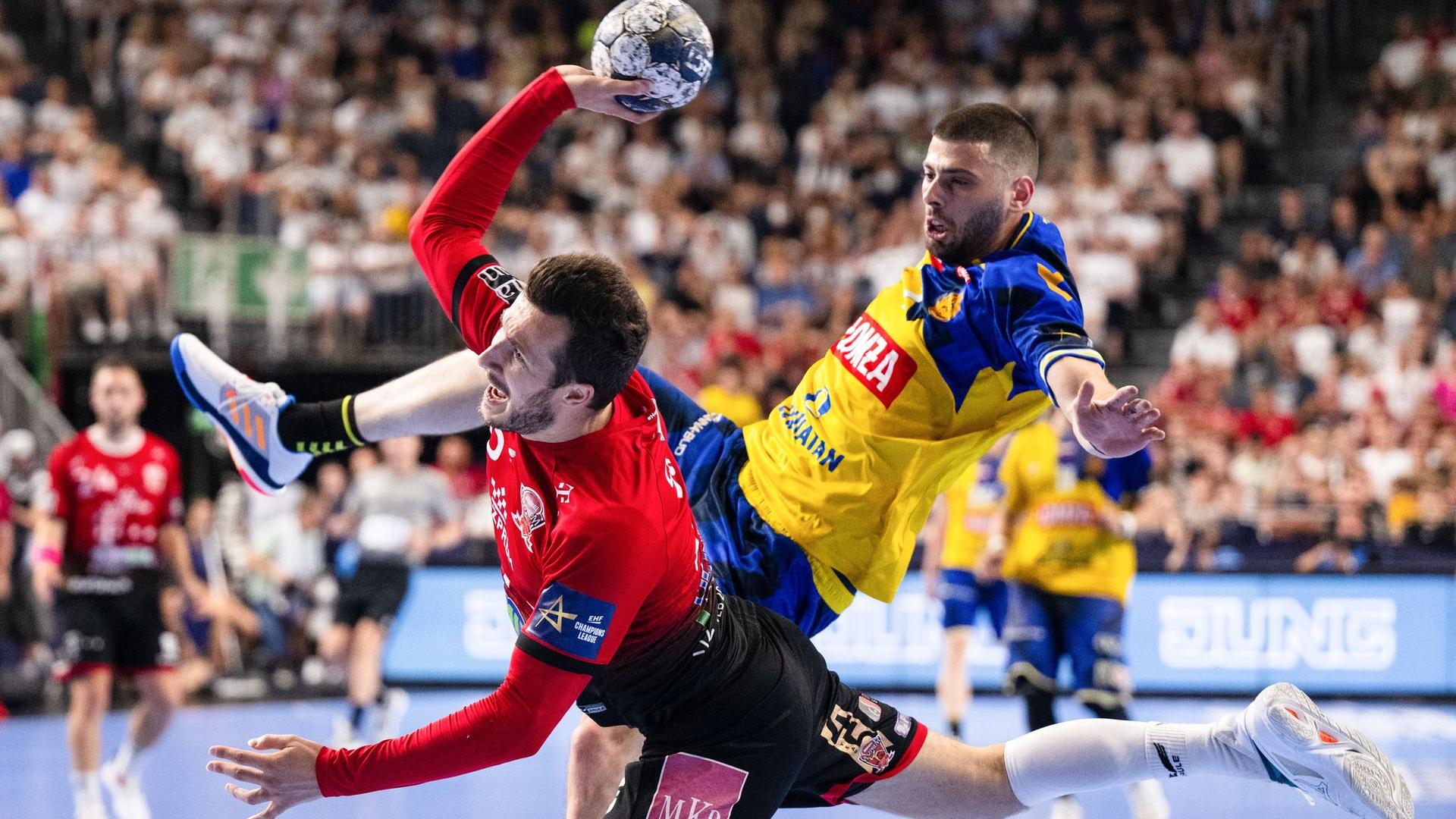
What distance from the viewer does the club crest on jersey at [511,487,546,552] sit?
12.1 feet

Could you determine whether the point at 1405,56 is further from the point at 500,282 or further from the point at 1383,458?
the point at 500,282

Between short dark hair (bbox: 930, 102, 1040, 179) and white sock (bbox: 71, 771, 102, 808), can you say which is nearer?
short dark hair (bbox: 930, 102, 1040, 179)

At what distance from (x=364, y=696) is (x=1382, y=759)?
22.8 ft

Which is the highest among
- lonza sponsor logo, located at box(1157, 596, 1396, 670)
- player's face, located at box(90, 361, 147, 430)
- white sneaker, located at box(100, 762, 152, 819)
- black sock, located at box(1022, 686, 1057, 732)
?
player's face, located at box(90, 361, 147, 430)

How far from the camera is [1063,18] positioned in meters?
18.7

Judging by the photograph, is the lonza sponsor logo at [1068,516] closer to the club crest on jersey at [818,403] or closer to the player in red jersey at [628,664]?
the club crest on jersey at [818,403]

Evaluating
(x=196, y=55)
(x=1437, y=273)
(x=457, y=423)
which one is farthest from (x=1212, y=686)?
(x=196, y=55)

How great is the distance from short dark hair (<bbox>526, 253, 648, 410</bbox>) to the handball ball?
1080 millimetres

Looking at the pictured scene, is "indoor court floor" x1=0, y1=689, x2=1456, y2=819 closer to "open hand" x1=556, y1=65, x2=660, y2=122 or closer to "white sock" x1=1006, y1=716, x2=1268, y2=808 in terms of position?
"white sock" x1=1006, y1=716, x2=1268, y2=808

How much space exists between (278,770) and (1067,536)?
208 inches

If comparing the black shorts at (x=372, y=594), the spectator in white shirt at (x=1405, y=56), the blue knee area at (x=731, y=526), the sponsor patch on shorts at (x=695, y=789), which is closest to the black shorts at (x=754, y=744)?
the sponsor patch on shorts at (x=695, y=789)

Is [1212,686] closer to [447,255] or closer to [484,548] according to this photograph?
[484,548]

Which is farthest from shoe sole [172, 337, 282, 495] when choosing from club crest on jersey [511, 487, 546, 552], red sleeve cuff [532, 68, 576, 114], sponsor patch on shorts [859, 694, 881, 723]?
sponsor patch on shorts [859, 694, 881, 723]

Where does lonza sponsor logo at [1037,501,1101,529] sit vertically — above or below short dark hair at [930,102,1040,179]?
below
